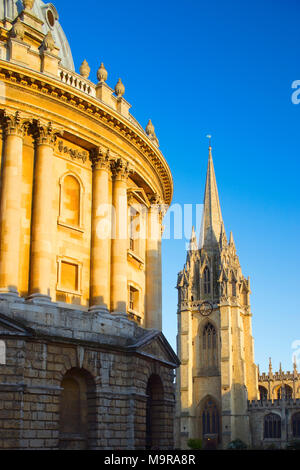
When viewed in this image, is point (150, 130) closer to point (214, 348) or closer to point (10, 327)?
point (10, 327)

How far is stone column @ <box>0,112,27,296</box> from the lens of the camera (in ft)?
86.3

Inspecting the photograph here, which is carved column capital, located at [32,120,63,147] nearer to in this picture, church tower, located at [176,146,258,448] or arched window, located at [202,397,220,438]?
church tower, located at [176,146,258,448]

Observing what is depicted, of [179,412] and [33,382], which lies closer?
[33,382]

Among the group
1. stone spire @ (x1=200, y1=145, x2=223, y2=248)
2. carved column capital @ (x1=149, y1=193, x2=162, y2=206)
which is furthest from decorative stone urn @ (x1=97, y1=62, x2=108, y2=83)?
stone spire @ (x1=200, y1=145, x2=223, y2=248)

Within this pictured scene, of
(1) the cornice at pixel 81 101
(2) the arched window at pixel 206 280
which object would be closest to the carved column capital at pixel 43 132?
(1) the cornice at pixel 81 101

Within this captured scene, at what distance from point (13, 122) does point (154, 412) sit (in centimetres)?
1549

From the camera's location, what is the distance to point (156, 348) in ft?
105

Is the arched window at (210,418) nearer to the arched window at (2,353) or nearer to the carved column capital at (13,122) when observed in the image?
the carved column capital at (13,122)

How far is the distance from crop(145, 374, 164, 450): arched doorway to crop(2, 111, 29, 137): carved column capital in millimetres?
13406
